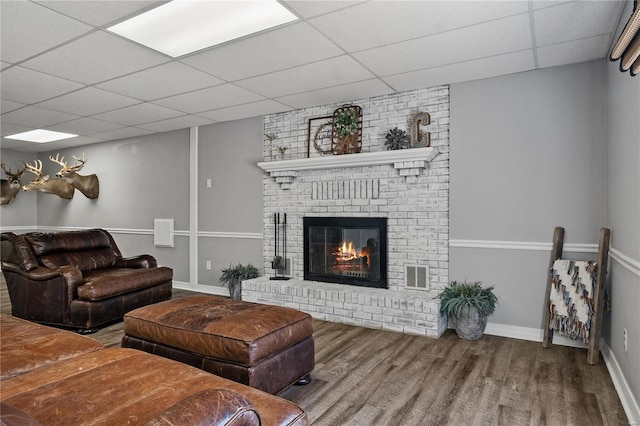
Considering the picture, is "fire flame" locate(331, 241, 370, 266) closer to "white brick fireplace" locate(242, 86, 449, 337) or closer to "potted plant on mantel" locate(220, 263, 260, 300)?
"white brick fireplace" locate(242, 86, 449, 337)

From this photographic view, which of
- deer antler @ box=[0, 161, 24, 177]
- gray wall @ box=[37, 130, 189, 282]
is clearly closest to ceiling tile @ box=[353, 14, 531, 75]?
gray wall @ box=[37, 130, 189, 282]

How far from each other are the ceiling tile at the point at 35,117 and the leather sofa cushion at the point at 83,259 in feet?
6.00

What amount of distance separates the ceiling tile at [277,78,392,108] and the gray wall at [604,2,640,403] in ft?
6.27

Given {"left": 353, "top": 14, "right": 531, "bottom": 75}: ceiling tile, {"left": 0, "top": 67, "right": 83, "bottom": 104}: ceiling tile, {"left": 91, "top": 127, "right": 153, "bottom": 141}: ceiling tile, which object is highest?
{"left": 353, "top": 14, "right": 531, "bottom": 75}: ceiling tile

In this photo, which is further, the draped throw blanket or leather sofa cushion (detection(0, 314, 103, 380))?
the draped throw blanket

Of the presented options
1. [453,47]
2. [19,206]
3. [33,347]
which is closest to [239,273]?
[33,347]

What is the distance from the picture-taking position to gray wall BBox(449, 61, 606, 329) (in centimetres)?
324

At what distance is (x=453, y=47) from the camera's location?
2.97 m

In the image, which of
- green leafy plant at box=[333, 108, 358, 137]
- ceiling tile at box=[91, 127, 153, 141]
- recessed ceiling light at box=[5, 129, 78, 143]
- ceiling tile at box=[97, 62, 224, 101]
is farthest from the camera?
recessed ceiling light at box=[5, 129, 78, 143]

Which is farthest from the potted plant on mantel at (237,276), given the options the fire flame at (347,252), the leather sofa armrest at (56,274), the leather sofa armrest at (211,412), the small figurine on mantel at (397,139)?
the leather sofa armrest at (211,412)

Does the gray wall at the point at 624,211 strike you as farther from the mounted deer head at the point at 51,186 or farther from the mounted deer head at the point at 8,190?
the mounted deer head at the point at 8,190

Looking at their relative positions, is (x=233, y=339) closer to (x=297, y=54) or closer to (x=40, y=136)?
(x=297, y=54)

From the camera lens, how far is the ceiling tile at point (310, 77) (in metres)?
3.33

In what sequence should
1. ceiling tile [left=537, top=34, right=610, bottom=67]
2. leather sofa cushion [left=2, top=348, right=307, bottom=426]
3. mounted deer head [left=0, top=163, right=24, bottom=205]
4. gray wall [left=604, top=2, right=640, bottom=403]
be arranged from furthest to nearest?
mounted deer head [left=0, top=163, right=24, bottom=205]
ceiling tile [left=537, top=34, right=610, bottom=67]
gray wall [left=604, top=2, right=640, bottom=403]
leather sofa cushion [left=2, top=348, right=307, bottom=426]
